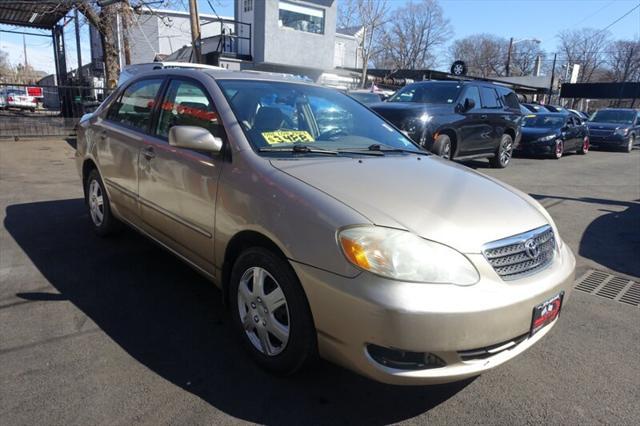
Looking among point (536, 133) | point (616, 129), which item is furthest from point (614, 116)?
point (536, 133)

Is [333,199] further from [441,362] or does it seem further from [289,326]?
[441,362]

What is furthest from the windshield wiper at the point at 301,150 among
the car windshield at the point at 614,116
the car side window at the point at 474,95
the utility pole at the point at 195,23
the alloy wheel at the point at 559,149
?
the car windshield at the point at 614,116

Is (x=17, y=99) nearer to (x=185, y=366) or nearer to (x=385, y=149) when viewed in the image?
(x=385, y=149)

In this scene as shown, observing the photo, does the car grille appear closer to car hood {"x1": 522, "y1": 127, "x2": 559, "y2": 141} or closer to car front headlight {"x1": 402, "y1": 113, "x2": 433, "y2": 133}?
car front headlight {"x1": 402, "y1": 113, "x2": 433, "y2": 133}

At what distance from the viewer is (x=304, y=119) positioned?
340 centimetres

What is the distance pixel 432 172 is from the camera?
118 inches

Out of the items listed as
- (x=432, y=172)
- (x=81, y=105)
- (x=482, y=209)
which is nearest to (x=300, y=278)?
(x=482, y=209)

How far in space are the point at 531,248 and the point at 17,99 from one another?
32.1 meters

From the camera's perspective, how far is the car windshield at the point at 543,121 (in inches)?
577

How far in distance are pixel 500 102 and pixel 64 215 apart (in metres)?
9.35

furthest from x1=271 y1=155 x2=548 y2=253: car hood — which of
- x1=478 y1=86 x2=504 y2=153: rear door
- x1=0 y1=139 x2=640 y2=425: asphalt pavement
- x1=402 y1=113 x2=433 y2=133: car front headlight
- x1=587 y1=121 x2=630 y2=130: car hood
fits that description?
x1=587 y1=121 x2=630 y2=130: car hood

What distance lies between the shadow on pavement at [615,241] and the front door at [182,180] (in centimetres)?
407

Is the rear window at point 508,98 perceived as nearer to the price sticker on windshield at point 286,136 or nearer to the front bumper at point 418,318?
the price sticker on windshield at point 286,136

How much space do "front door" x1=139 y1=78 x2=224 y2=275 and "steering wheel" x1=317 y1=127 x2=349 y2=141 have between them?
0.73 metres
